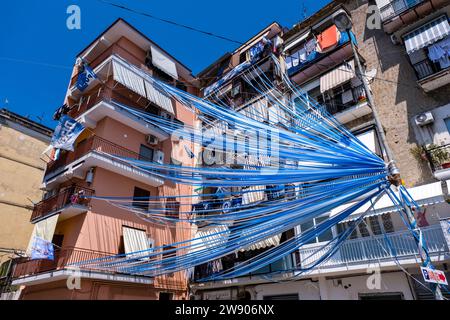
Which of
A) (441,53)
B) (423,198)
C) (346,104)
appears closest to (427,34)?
(441,53)

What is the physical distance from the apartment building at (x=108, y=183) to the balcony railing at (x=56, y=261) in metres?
0.04

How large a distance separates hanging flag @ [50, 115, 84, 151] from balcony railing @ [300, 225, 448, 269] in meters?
12.0

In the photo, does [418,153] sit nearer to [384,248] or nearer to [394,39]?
[384,248]

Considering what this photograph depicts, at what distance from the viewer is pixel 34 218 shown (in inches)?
629

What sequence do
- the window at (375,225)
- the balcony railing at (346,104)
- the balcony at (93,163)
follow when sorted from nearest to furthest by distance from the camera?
1. the window at (375,225)
2. the balcony railing at (346,104)
3. the balcony at (93,163)

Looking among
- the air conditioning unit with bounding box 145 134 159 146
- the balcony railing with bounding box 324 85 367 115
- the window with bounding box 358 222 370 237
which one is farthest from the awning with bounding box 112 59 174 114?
the window with bounding box 358 222 370 237

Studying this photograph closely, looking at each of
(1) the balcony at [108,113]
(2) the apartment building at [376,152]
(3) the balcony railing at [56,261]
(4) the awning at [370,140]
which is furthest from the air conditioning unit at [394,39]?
(3) the balcony railing at [56,261]

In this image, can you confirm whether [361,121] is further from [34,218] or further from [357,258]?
[34,218]

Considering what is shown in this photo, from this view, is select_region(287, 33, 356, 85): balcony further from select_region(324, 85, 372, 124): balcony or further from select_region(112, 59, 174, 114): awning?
select_region(112, 59, 174, 114): awning

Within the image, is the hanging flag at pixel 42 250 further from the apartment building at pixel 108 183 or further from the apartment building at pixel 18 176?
the apartment building at pixel 18 176

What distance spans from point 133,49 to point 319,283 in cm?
1733

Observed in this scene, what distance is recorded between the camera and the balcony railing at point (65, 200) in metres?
14.3

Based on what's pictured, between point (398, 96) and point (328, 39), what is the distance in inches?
204
